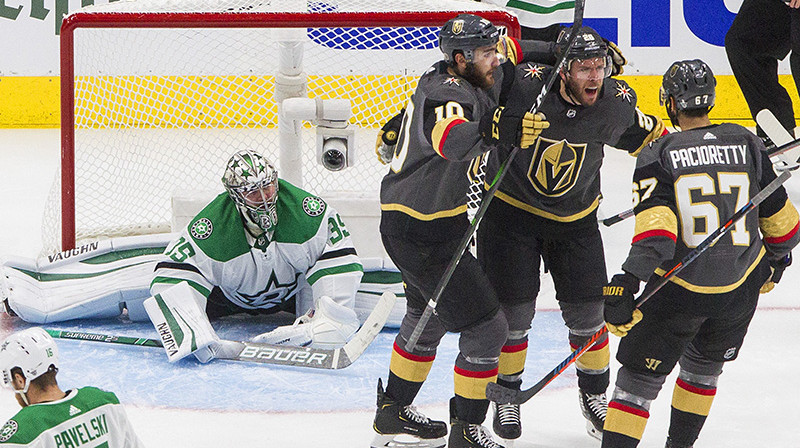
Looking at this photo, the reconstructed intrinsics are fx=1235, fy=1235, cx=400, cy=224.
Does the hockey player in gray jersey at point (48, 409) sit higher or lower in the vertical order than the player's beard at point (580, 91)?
lower

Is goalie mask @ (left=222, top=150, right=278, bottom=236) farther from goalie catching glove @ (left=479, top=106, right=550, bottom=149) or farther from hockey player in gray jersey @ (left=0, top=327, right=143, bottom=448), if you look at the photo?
hockey player in gray jersey @ (left=0, top=327, right=143, bottom=448)

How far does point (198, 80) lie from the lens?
594 centimetres

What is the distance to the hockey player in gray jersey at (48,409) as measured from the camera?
2.31 m

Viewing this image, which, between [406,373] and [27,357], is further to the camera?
[406,373]

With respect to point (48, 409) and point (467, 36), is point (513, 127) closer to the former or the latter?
point (467, 36)

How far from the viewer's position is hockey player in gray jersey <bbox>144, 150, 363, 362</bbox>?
12.9ft

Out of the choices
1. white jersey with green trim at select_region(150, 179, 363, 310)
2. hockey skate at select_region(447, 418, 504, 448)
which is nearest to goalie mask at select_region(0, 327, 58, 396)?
hockey skate at select_region(447, 418, 504, 448)

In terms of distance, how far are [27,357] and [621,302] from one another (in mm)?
1227

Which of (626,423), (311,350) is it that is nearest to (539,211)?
(626,423)

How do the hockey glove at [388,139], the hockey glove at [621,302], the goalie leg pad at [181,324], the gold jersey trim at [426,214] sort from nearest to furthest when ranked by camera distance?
the hockey glove at [621,302] < the gold jersey trim at [426,214] < the hockey glove at [388,139] < the goalie leg pad at [181,324]

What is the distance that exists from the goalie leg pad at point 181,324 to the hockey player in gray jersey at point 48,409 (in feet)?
4.51

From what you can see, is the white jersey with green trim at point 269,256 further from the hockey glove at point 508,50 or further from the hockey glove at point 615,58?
the hockey glove at point 615,58

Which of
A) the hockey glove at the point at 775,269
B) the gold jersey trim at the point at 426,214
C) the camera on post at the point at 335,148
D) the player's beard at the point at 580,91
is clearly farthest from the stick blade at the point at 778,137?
the camera on post at the point at 335,148

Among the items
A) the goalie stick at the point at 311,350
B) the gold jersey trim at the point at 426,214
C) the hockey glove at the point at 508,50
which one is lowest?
the goalie stick at the point at 311,350
